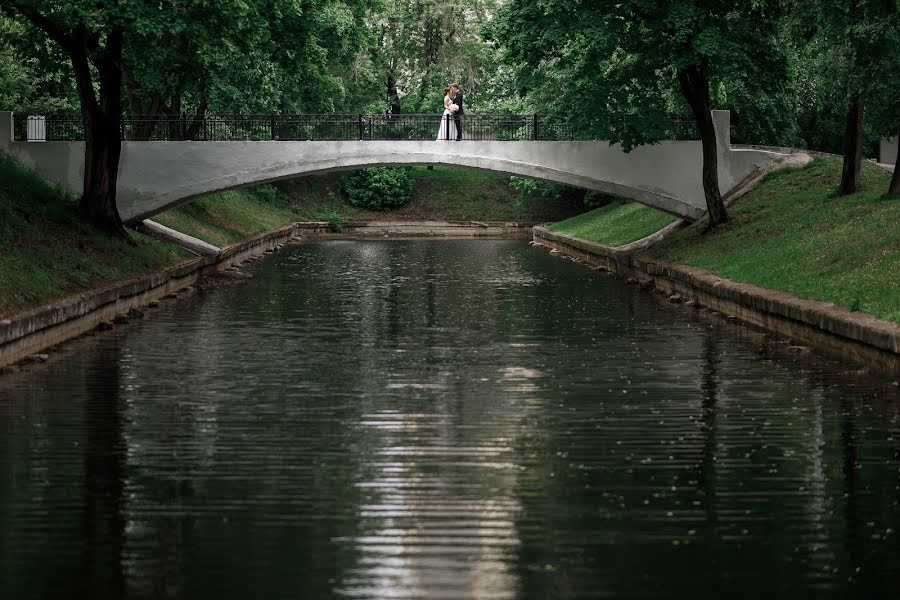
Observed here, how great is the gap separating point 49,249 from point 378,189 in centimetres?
4824

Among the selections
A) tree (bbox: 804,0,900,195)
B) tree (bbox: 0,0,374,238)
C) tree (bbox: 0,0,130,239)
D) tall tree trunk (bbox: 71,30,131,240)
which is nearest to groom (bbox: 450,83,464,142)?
tree (bbox: 0,0,374,238)

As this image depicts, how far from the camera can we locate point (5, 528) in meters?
9.99

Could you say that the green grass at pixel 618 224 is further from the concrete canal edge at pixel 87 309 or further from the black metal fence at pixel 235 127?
the concrete canal edge at pixel 87 309

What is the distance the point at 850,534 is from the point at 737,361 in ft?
33.0

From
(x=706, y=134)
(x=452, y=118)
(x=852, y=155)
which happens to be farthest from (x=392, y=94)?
(x=852, y=155)

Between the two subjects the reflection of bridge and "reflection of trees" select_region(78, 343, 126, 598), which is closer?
"reflection of trees" select_region(78, 343, 126, 598)

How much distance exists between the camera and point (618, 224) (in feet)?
167

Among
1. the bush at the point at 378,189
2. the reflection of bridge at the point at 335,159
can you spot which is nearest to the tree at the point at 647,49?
A: the reflection of bridge at the point at 335,159

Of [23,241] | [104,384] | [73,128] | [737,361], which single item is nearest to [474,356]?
[737,361]

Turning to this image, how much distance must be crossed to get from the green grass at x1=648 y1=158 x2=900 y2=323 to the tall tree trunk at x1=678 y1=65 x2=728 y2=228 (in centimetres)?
51

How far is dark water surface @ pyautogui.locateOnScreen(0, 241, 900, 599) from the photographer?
889 cm

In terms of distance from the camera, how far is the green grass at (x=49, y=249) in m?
23.9

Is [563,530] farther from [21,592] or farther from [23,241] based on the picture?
[23,241]

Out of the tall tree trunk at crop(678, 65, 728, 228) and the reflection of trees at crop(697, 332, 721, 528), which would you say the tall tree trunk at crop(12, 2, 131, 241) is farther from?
the reflection of trees at crop(697, 332, 721, 528)
